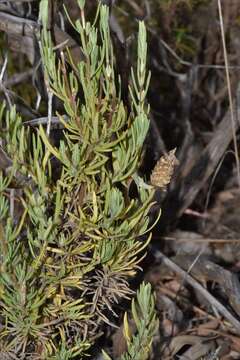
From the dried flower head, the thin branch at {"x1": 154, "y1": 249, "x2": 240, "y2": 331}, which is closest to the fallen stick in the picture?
the thin branch at {"x1": 154, "y1": 249, "x2": 240, "y2": 331}

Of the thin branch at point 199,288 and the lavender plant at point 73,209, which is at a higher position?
the lavender plant at point 73,209

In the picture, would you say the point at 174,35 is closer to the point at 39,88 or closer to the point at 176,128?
the point at 176,128

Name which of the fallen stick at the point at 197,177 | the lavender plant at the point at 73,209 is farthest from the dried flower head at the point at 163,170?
the fallen stick at the point at 197,177

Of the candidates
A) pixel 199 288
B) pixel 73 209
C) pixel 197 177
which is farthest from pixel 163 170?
pixel 197 177

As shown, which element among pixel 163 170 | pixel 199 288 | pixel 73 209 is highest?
pixel 163 170

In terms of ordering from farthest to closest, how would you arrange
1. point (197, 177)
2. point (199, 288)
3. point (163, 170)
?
1. point (197, 177)
2. point (199, 288)
3. point (163, 170)

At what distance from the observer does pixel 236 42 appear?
2680 mm

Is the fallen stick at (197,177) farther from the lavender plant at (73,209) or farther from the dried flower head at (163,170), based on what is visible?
Result: the dried flower head at (163,170)

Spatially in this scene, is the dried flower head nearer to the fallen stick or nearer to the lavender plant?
the lavender plant

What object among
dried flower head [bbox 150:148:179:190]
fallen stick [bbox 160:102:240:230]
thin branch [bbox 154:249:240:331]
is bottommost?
thin branch [bbox 154:249:240:331]

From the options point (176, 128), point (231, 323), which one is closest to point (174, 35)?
point (176, 128)

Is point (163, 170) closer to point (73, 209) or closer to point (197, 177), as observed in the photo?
point (73, 209)

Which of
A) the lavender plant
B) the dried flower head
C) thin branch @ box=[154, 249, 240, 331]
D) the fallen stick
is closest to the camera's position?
the lavender plant

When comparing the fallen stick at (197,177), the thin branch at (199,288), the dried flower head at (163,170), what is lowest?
the thin branch at (199,288)
